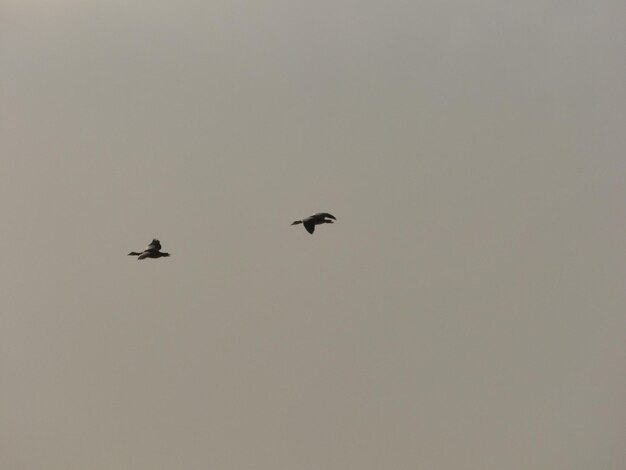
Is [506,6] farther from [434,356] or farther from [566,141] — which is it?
[434,356]

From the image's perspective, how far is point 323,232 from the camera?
1.97 m

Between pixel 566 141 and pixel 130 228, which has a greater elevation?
pixel 566 141

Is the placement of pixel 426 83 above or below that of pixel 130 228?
above

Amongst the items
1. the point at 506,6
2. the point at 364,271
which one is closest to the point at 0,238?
the point at 364,271

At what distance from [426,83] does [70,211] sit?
95 centimetres

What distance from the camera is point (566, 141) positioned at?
191cm

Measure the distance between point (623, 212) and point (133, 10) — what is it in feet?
4.31

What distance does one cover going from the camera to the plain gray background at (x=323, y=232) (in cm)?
190

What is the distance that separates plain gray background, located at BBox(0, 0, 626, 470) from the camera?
190 cm

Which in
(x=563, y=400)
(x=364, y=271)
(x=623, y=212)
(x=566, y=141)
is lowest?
(x=563, y=400)

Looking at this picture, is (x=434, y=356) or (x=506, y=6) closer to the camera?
(x=506, y=6)

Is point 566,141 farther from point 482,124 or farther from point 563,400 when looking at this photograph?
point 563,400

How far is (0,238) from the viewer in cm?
204

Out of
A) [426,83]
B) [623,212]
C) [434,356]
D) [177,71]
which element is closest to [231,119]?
[177,71]
